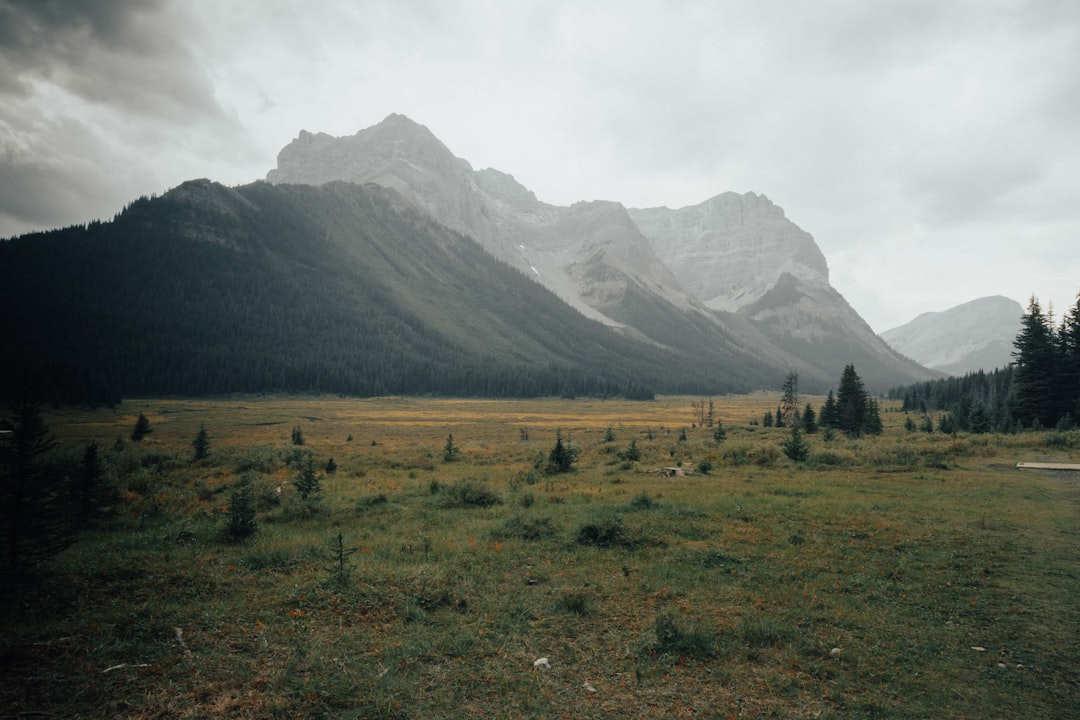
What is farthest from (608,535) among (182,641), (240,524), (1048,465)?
(1048,465)

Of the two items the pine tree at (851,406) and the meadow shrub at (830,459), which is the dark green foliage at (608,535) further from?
the pine tree at (851,406)

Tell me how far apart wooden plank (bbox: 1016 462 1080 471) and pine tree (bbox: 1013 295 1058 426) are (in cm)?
2558

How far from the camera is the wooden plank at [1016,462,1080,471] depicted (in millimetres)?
27625

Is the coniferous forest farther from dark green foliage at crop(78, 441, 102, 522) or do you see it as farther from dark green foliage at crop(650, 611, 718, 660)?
dark green foliage at crop(78, 441, 102, 522)

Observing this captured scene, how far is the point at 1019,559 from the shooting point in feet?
44.4

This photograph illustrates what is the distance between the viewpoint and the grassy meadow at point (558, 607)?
7.48 meters

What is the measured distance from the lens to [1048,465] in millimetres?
28234

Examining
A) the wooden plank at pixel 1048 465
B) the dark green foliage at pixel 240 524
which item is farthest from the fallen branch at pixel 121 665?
the wooden plank at pixel 1048 465

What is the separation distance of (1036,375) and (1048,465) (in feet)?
102

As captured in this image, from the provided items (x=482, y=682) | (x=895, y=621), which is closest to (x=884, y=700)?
(x=895, y=621)

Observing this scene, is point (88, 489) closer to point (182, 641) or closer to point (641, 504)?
point (182, 641)

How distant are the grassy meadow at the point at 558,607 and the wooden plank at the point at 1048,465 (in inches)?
233

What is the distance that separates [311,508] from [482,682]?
577 inches

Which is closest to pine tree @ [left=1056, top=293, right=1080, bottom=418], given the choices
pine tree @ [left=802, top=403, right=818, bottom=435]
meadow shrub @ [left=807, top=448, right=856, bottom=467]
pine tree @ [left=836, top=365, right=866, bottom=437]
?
pine tree @ [left=836, top=365, right=866, bottom=437]
